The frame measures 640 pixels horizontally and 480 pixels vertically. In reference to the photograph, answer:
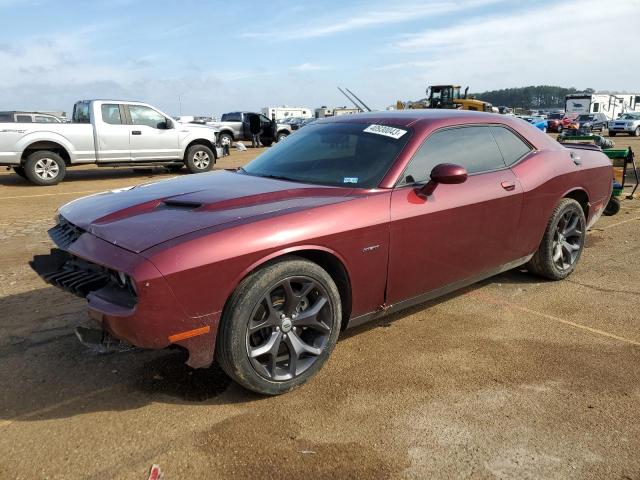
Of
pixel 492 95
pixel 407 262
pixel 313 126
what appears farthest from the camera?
pixel 492 95

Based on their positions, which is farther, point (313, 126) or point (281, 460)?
point (313, 126)

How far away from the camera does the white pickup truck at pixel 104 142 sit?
11258 millimetres

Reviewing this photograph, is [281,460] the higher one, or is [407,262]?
[407,262]

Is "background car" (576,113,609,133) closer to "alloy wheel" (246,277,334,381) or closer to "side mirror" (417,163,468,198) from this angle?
"side mirror" (417,163,468,198)

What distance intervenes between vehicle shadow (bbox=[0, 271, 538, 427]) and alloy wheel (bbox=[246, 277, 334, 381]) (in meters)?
0.24

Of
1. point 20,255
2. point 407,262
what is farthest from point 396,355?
point 20,255

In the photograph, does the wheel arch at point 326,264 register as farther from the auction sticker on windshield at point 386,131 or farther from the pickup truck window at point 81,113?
the pickup truck window at point 81,113

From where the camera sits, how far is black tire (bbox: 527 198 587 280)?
15.0 feet

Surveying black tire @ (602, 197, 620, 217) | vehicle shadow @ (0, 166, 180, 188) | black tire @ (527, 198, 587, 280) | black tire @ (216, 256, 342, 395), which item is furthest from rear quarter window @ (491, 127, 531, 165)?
vehicle shadow @ (0, 166, 180, 188)

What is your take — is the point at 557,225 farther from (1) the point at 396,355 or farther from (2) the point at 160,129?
(2) the point at 160,129

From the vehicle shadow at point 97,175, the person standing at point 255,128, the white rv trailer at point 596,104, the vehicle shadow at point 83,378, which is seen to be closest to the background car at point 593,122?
the white rv trailer at point 596,104

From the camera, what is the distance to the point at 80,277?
2.88m

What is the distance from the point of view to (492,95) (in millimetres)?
134375

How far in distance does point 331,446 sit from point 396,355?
3.48ft
